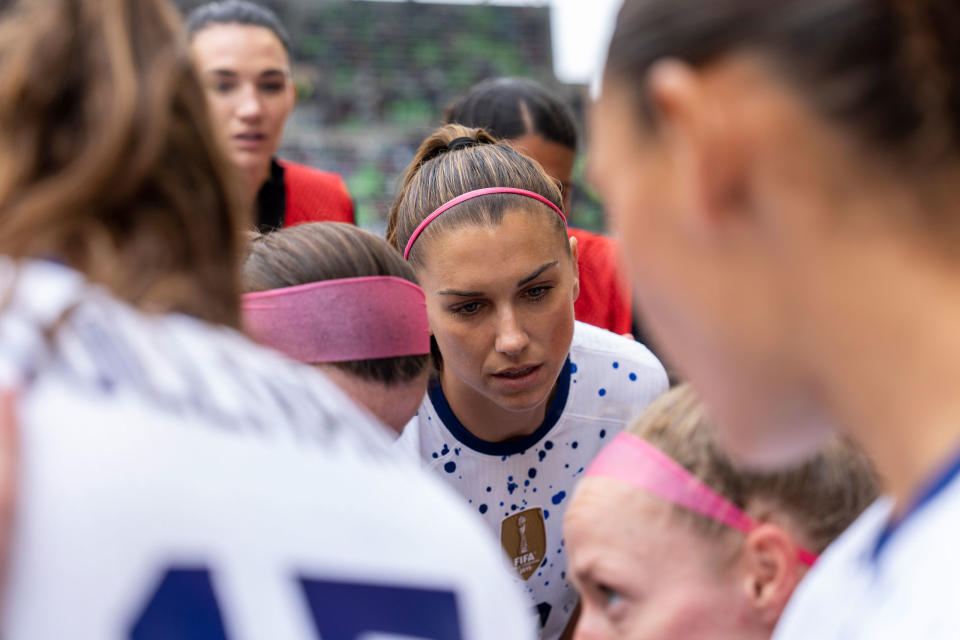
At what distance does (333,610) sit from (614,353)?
2237 mm

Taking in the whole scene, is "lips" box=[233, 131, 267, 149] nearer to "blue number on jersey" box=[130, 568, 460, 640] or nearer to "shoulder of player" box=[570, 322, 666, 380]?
"shoulder of player" box=[570, 322, 666, 380]

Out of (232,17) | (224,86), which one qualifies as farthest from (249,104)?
(232,17)

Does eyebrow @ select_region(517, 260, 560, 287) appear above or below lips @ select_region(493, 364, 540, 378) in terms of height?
above

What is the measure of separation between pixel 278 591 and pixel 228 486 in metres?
0.09

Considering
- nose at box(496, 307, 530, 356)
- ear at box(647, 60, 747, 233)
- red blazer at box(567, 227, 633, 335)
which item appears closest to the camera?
ear at box(647, 60, 747, 233)

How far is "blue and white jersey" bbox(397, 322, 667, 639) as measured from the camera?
108 inches

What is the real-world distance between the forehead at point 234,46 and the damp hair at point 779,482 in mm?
2700

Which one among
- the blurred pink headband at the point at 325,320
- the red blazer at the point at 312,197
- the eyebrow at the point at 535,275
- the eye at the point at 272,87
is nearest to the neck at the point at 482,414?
the eyebrow at the point at 535,275

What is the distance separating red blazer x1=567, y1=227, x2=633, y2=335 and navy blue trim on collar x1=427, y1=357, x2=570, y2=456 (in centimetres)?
70

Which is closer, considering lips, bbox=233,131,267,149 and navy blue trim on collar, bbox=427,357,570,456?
navy blue trim on collar, bbox=427,357,570,456

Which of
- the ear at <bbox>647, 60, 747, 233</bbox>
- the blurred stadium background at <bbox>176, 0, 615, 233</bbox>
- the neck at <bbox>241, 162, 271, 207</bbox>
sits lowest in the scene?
the blurred stadium background at <bbox>176, 0, 615, 233</bbox>

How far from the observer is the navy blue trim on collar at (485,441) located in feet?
9.13

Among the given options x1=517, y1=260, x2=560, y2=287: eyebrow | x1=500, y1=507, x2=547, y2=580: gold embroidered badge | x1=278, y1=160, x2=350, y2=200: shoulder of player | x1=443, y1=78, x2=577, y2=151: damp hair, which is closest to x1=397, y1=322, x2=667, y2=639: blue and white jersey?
x1=500, y1=507, x2=547, y2=580: gold embroidered badge

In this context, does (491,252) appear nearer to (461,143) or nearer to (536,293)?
(536,293)
